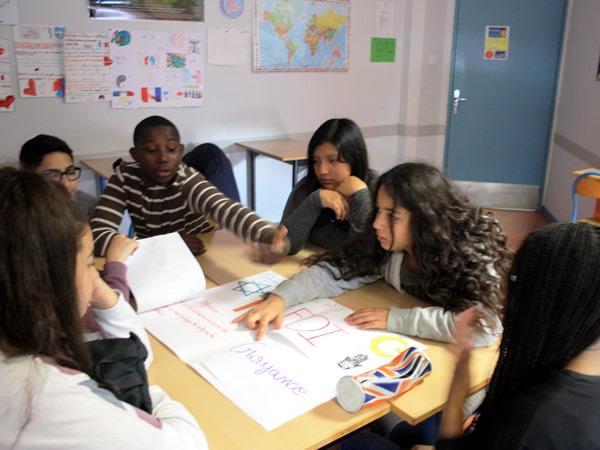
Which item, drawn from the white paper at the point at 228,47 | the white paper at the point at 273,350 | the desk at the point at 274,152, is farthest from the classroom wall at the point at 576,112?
the white paper at the point at 273,350

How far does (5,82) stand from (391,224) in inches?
104

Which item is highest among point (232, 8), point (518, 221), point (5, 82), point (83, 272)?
point (232, 8)

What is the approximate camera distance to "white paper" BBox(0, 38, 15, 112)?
9.89ft

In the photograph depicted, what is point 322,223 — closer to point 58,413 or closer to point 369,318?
point 369,318

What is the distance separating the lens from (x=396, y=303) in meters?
1.47

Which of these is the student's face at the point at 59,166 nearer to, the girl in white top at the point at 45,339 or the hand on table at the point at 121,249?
the hand on table at the point at 121,249

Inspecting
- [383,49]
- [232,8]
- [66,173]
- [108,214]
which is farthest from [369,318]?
[383,49]

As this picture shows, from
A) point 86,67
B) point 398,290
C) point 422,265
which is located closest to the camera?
point 422,265

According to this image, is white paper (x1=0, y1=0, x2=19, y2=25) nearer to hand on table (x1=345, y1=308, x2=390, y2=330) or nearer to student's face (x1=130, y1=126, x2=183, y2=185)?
student's face (x1=130, y1=126, x2=183, y2=185)

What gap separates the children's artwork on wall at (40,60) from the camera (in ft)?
10.0

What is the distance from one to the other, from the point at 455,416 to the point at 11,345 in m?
0.75

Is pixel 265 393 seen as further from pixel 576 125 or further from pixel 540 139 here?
pixel 540 139

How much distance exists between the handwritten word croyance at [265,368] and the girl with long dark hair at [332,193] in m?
0.69

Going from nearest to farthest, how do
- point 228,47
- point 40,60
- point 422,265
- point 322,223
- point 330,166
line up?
point 422,265 < point 322,223 < point 330,166 < point 40,60 < point 228,47
